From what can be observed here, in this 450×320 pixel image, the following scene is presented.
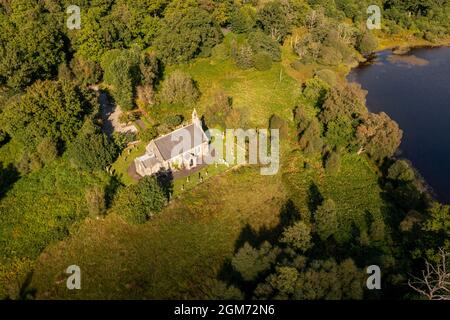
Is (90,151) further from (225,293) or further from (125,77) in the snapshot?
(225,293)

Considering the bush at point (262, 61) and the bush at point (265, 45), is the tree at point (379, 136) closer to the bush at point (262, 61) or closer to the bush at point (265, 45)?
the bush at point (262, 61)

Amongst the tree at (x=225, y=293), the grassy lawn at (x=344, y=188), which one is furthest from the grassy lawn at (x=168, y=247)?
the tree at (x=225, y=293)

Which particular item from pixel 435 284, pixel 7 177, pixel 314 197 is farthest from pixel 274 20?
pixel 435 284

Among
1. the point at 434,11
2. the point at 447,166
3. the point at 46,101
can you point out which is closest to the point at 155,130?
the point at 46,101

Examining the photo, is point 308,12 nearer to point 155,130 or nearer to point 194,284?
point 155,130

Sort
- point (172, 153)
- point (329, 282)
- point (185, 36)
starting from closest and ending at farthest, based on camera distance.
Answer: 1. point (329, 282)
2. point (172, 153)
3. point (185, 36)
